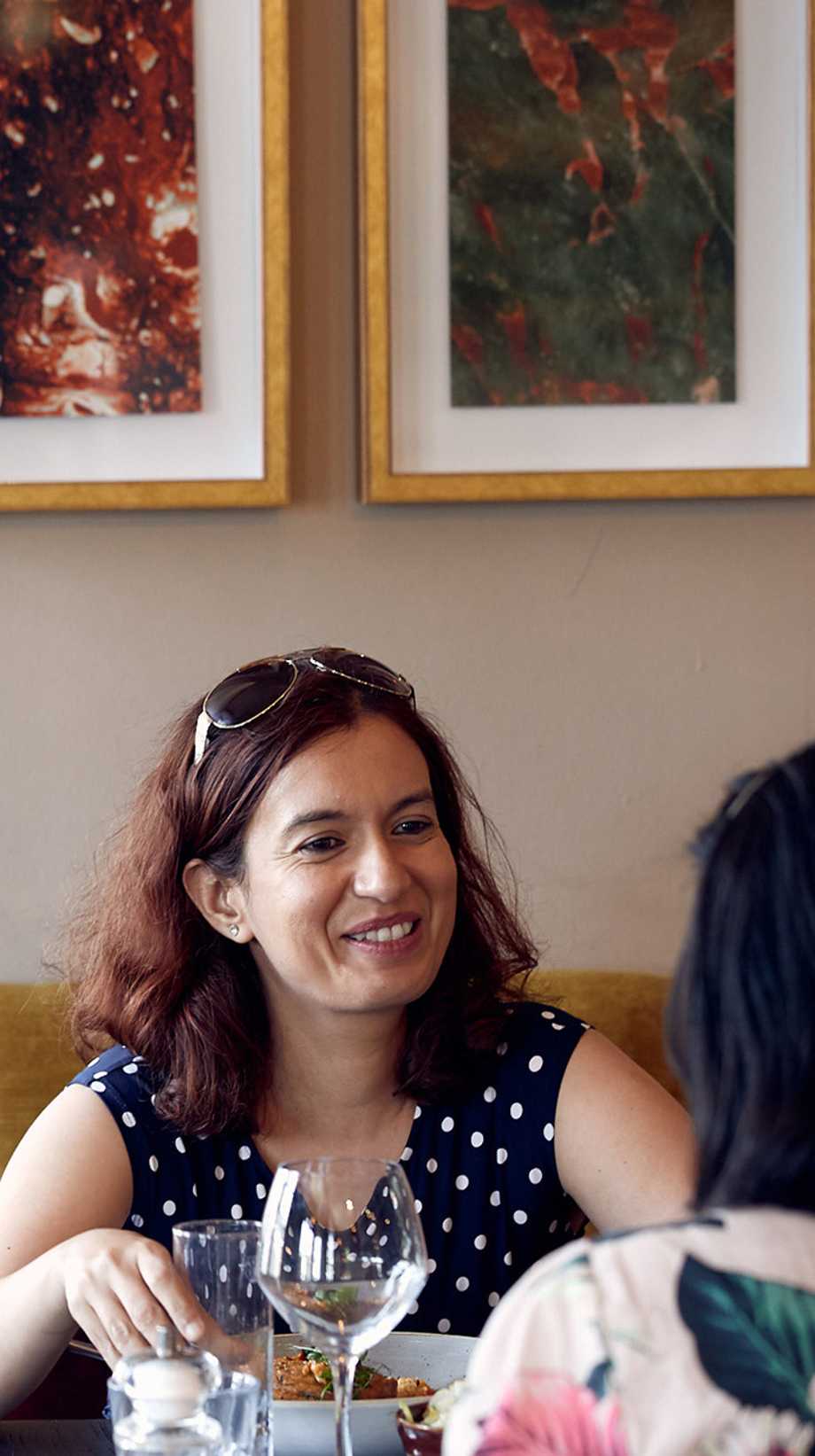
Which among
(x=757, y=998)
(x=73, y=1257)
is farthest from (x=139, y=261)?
(x=757, y=998)

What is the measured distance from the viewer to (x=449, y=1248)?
1.65 metres

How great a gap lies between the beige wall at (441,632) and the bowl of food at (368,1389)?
1.21m

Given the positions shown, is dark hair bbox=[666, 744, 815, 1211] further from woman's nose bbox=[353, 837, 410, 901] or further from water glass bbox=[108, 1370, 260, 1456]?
woman's nose bbox=[353, 837, 410, 901]

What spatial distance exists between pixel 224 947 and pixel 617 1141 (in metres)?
0.44

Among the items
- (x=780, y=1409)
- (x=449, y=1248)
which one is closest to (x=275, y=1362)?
(x=449, y=1248)

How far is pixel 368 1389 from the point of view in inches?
47.7

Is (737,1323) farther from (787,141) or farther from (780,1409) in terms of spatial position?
(787,141)

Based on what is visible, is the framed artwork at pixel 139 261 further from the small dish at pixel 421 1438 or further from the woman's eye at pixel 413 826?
the small dish at pixel 421 1438

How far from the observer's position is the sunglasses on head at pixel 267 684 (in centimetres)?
170

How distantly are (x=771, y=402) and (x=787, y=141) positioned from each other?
365 mm

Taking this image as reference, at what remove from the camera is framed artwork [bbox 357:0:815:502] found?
241 cm

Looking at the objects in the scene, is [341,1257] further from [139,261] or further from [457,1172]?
[139,261]

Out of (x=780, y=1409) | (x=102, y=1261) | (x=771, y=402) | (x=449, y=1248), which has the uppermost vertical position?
(x=771, y=402)

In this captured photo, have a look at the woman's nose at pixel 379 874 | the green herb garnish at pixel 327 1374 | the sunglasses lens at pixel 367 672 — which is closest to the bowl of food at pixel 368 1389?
the green herb garnish at pixel 327 1374
